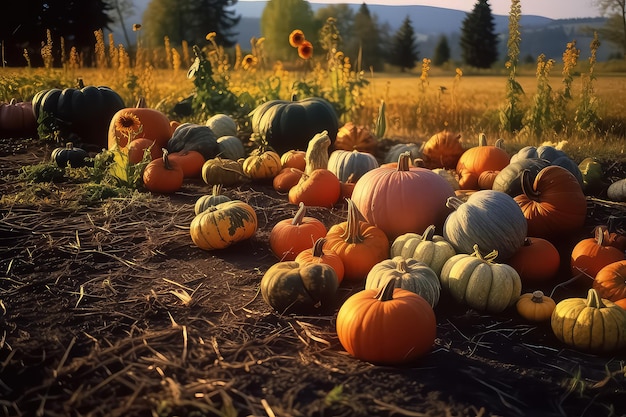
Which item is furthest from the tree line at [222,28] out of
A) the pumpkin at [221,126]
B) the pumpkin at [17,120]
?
the pumpkin at [221,126]

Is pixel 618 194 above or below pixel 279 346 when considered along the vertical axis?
above

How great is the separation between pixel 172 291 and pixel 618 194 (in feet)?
15.3

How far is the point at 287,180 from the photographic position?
669cm

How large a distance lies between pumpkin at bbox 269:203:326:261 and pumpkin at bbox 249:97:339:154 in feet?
11.8

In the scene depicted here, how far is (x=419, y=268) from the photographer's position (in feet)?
13.1

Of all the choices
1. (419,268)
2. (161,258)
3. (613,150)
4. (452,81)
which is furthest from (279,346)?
(452,81)

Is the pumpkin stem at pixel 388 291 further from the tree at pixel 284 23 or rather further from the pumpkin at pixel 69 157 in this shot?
the tree at pixel 284 23

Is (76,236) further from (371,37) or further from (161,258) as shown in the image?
(371,37)

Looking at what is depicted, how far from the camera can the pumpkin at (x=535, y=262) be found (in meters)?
4.63

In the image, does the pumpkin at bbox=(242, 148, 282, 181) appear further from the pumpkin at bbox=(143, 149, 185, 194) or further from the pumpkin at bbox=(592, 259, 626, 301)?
the pumpkin at bbox=(592, 259, 626, 301)

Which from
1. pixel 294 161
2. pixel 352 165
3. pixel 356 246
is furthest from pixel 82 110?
pixel 356 246

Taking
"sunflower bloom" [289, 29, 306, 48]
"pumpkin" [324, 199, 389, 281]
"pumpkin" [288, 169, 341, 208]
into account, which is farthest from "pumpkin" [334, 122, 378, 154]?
"pumpkin" [324, 199, 389, 281]

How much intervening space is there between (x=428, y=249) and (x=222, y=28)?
40000 mm

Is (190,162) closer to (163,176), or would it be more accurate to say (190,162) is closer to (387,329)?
(163,176)
